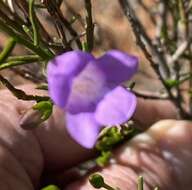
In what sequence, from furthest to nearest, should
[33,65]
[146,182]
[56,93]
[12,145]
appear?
[33,65] → [146,182] → [12,145] → [56,93]

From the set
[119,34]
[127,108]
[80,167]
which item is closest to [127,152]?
[80,167]

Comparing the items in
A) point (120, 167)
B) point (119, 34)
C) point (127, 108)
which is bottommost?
point (119, 34)

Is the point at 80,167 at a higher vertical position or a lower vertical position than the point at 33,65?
lower

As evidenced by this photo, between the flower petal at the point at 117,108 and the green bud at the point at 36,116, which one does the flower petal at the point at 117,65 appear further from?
the green bud at the point at 36,116

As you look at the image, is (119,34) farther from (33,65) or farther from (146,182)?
(146,182)

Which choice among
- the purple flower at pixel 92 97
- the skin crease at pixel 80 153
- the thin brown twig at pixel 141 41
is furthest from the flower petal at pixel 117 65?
the skin crease at pixel 80 153

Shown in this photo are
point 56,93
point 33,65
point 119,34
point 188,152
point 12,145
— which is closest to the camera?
point 56,93

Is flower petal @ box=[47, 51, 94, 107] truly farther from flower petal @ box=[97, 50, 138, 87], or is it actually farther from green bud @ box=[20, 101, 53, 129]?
green bud @ box=[20, 101, 53, 129]

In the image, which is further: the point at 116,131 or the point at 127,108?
the point at 116,131
